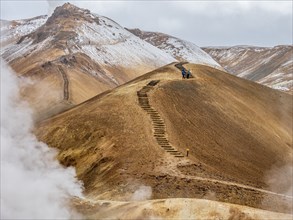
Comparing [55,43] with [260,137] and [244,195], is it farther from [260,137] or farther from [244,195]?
[244,195]

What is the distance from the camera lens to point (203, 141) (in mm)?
40375

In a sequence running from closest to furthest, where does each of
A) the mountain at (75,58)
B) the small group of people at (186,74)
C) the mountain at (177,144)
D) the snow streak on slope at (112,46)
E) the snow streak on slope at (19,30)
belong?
the mountain at (177,144)
the small group of people at (186,74)
the mountain at (75,58)
the snow streak on slope at (112,46)
the snow streak on slope at (19,30)

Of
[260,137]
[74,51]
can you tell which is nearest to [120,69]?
[74,51]

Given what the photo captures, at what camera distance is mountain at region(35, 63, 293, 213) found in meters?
30.4

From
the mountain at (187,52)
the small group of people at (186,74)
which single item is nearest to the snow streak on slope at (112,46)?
the mountain at (187,52)

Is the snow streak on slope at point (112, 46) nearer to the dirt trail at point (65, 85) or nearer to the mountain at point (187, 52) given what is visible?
the mountain at point (187, 52)

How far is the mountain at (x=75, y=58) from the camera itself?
75.9 meters

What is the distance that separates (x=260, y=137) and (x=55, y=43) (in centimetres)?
7506

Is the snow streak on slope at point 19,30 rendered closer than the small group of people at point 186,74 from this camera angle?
No

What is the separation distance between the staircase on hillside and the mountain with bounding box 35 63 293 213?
8 cm

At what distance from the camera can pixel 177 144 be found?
37469 millimetres

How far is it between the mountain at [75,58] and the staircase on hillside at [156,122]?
14440 millimetres

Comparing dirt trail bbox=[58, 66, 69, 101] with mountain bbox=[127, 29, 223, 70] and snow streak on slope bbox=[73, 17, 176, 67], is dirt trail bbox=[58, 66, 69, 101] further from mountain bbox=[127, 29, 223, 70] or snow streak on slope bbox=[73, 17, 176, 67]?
mountain bbox=[127, 29, 223, 70]

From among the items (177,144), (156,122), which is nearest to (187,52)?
(156,122)
